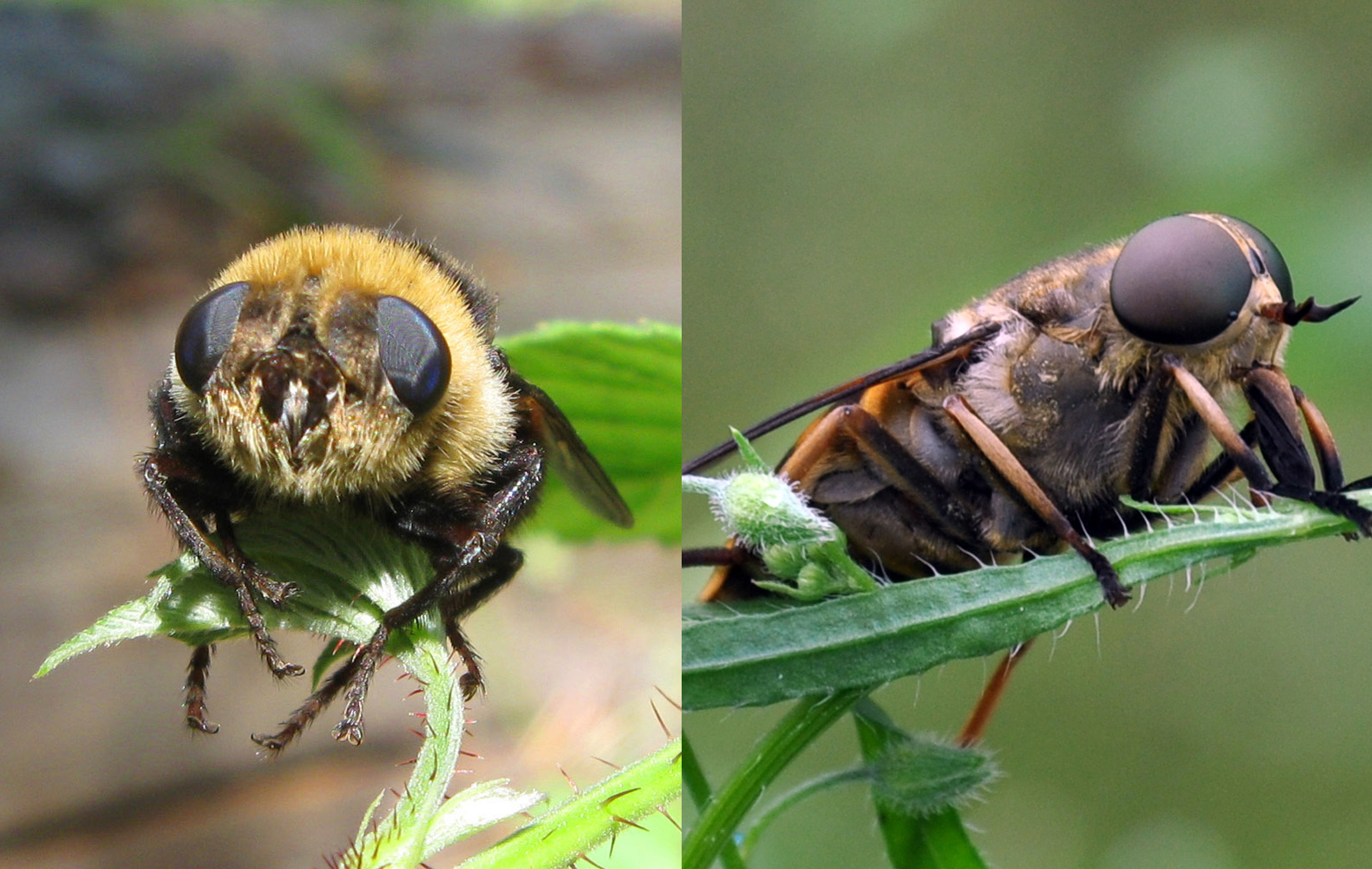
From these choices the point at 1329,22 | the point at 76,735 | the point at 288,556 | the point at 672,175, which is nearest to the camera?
the point at 288,556

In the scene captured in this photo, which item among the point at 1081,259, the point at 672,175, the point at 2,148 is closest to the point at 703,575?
the point at 1081,259

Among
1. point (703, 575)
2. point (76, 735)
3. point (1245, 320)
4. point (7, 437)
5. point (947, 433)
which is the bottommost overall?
point (76, 735)

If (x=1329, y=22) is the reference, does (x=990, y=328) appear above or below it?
below

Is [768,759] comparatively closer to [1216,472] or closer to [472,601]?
[472,601]

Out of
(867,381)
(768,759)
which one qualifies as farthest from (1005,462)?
(768,759)

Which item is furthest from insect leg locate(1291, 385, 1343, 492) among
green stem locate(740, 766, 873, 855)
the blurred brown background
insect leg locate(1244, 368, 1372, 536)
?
the blurred brown background

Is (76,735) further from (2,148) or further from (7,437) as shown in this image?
(2,148)

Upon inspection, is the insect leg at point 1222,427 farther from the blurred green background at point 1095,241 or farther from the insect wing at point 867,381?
the blurred green background at point 1095,241
